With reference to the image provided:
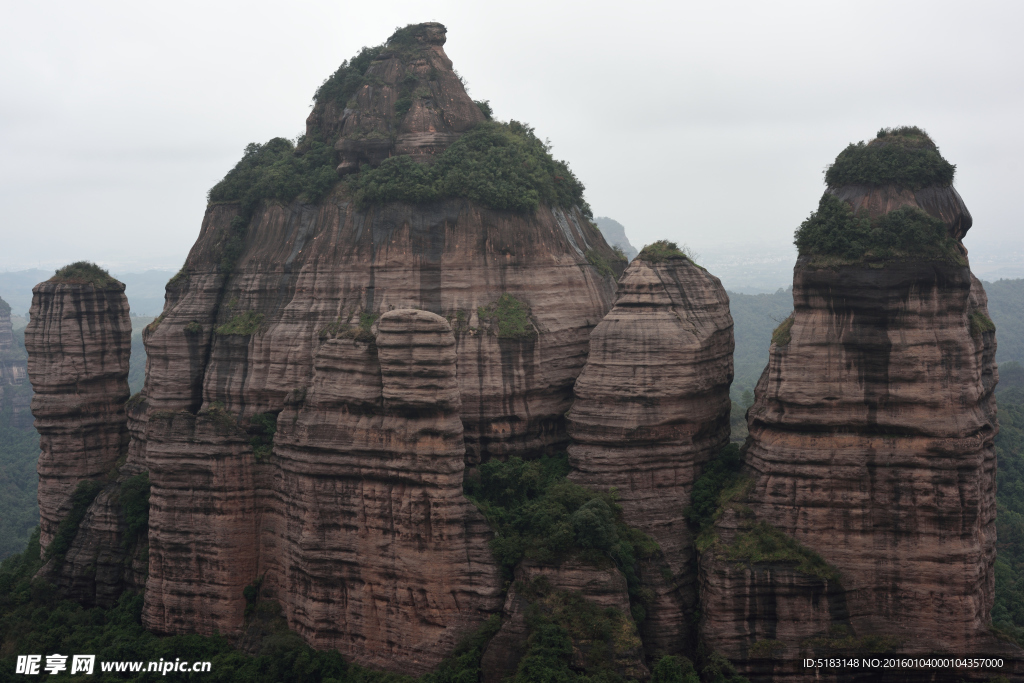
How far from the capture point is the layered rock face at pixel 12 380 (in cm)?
9231

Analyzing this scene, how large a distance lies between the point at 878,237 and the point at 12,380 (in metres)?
101

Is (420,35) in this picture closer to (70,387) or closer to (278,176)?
(278,176)

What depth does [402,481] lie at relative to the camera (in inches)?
1136

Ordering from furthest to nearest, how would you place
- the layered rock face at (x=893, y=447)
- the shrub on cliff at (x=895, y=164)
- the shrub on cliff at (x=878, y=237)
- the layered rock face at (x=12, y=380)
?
the layered rock face at (x=12, y=380), the shrub on cliff at (x=895, y=164), the shrub on cliff at (x=878, y=237), the layered rock face at (x=893, y=447)

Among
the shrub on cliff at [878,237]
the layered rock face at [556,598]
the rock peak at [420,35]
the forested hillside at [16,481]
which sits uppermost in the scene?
the rock peak at [420,35]

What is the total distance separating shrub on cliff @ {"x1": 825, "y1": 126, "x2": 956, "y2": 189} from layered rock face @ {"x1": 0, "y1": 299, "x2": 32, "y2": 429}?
85.9 meters

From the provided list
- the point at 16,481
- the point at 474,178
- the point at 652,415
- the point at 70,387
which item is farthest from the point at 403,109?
the point at 16,481

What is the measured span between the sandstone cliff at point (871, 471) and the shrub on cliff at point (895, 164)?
1317 millimetres

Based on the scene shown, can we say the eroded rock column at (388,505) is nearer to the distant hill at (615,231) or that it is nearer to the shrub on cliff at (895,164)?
the shrub on cliff at (895,164)

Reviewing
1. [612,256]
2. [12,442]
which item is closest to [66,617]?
[612,256]

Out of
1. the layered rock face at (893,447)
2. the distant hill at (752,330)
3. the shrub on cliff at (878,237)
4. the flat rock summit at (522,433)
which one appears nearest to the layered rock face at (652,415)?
the flat rock summit at (522,433)

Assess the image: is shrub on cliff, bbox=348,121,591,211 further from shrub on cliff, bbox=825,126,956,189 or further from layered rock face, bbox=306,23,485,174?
shrub on cliff, bbox=825,126,956,189

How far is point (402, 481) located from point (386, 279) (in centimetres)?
Result: 898

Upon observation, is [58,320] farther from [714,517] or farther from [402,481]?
[714,517]
